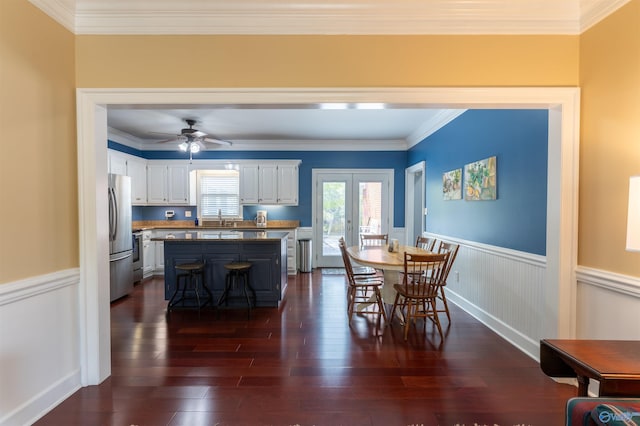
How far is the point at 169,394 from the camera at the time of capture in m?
2.20

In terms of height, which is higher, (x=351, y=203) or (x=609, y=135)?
(x=609, y=135)

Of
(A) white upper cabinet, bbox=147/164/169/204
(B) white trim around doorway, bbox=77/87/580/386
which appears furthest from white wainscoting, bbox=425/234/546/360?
(A) white upper cabinet, bbox=147/164/169/204

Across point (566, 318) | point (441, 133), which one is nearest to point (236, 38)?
point (566, 318)

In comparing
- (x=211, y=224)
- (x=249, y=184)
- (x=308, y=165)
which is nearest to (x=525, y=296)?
(x=308, y=165)

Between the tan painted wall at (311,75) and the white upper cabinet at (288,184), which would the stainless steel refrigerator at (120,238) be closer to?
the tan painted wall at (311,75)

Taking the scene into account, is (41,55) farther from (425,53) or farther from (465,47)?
(465,47)

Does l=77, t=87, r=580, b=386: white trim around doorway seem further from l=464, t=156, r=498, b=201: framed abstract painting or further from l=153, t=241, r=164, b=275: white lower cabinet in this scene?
l=153, t=241, r=164, b=275: white lower cabinet

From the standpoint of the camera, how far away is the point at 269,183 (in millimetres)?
6398

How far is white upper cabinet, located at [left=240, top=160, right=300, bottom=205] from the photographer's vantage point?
638 cm

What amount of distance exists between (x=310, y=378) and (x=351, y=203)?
4.62 metres

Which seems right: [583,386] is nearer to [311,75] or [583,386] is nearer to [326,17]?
[311,75]

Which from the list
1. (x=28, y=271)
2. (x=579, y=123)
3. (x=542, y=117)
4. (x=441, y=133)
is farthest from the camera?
(x=441, y=133)

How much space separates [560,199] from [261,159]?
5450mm

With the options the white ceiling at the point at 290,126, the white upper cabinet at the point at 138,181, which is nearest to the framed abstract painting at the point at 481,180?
the white ceiling at the point at 290,126
